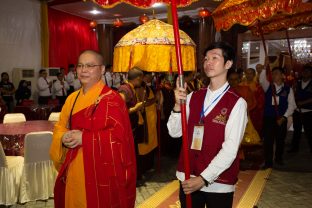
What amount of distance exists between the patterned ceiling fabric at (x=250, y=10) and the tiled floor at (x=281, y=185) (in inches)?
76.9

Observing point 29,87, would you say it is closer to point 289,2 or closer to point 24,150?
point 24,150

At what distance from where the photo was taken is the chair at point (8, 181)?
10.9 ft

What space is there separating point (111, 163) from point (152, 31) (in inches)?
87.8

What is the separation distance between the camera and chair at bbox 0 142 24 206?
3324 mm

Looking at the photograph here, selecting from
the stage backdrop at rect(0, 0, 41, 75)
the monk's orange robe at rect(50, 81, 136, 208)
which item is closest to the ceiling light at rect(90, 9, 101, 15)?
the stage backdrop at rect(0, 0, 41, 75)

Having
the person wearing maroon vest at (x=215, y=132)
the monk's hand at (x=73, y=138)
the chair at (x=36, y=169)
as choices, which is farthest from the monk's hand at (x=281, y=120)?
the monk's hand at (x=73, y=138)

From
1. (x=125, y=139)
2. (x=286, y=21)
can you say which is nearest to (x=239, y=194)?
(x=125, y=139)

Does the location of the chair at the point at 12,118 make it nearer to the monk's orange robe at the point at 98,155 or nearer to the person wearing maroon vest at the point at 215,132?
the monk's orange robe at the point at 98,155

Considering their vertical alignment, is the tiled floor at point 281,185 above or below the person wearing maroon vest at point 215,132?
below

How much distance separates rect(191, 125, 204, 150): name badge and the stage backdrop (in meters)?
8.78

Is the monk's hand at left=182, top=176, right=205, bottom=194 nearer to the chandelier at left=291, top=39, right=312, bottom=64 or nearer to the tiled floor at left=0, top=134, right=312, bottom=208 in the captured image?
the tiled floor at left=0, top=134, right=312, bottom=208

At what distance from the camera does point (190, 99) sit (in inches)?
73.4

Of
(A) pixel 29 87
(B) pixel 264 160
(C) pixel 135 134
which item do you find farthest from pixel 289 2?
(A) pixel 29 87

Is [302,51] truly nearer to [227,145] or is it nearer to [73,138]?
[227,145]
